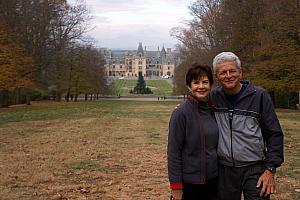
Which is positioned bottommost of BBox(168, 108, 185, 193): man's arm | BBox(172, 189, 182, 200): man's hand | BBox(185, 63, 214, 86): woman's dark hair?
BBox(172, 189, 182, 200): man's hand

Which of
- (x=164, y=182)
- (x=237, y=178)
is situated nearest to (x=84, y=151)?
(x=164, y=182)

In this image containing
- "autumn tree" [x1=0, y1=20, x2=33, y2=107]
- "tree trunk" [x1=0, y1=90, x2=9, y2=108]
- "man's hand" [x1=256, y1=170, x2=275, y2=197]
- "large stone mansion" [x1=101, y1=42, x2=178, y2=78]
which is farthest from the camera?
"large stone mansion" [x1=101, y1=42, x2=178, y2=78]

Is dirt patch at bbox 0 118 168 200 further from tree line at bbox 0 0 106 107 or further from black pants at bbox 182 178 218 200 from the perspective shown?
tree line at bbox 0 0 106 107

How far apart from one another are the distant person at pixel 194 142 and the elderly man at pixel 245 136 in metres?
0.09

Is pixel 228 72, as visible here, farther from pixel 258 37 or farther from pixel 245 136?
pixel 258 37

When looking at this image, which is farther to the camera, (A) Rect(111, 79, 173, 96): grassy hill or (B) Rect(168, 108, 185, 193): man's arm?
(A) Rect(111, 79, 173, 96): grassy hill

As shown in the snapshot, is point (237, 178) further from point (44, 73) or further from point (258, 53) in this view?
point (44, 73)

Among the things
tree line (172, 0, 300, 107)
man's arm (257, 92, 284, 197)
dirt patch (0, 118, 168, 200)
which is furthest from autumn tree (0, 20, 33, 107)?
man's arm (257, 92, 284, 197)

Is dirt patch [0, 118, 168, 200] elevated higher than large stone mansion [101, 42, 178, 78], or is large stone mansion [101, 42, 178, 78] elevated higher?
large stone mansion [101, 42, 178, 78]

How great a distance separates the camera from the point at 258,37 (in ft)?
112

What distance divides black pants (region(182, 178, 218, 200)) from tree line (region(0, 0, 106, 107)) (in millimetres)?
27508

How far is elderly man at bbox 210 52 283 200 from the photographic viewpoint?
3.69 metres

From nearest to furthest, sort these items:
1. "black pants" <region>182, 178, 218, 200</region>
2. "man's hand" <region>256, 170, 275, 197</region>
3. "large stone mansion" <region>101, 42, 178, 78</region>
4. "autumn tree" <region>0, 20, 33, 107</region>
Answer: "man's hand" <region>256, 170, 275, 197</region>
"black pants" <region>182, 178, 218, 200</region>
"autumn tree" <region>0, 20, 33, 107</region>
"large stone mansion" <region>101, 42, 178, 78</region>

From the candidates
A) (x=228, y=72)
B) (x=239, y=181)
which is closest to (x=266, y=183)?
(x=239, y=181)
